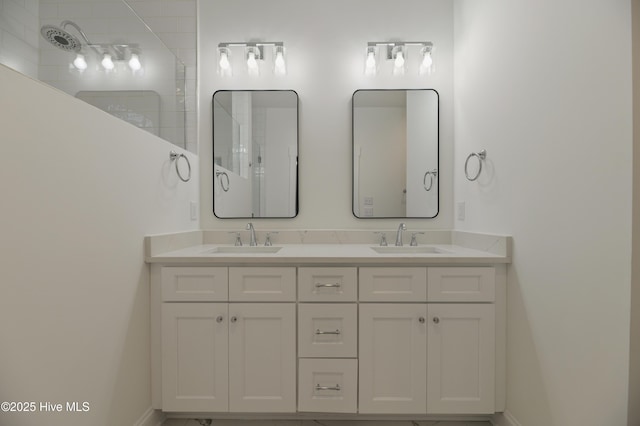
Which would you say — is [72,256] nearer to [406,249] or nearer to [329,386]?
[329,386]

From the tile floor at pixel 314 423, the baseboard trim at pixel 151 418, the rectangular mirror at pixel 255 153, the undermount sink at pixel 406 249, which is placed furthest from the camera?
the rectangular mirror at pixel 255 153

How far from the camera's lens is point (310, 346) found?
4.62ft

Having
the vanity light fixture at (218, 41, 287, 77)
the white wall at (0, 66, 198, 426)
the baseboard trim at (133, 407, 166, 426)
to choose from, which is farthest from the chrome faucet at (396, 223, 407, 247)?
the baseboard trim at (133, 407, 166, 426)

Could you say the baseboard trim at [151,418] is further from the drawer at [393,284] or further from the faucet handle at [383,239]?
the faucet handle at [383,239]

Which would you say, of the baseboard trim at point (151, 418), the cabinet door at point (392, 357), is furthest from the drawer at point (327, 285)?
the baseboard trim at point (151, 418)

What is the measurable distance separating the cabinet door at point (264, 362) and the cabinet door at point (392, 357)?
0.35 metres

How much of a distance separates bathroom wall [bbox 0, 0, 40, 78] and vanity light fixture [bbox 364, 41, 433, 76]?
1677mm

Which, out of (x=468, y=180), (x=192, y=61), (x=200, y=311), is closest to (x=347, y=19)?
(x=192, y=61)

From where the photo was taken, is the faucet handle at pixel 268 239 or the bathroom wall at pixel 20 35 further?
the faucet handle at pixel 268 239

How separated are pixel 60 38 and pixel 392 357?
6.11 ft

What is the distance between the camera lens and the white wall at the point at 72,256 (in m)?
0.81

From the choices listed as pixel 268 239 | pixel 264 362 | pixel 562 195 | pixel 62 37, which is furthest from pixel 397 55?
pixel 264 362

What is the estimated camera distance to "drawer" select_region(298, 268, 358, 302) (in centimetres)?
141

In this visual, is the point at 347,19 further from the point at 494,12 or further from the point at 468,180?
the point at 468,180
